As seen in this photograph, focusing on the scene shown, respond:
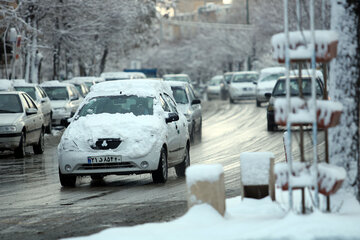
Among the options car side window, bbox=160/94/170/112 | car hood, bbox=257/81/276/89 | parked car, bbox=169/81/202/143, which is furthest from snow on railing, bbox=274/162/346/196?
car hood, bbox=257/81/276/89

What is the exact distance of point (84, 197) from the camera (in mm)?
12539

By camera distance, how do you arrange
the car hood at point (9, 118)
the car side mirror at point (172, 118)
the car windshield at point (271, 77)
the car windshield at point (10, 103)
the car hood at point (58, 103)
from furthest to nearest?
the car windshield at point (271, 77) < the car hood at point (58, 103) < the car windshield at point (10, 103) < the car hood at point (9, 118) < the car side mirror at point (172, 118)

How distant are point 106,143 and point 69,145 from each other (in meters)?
0.60

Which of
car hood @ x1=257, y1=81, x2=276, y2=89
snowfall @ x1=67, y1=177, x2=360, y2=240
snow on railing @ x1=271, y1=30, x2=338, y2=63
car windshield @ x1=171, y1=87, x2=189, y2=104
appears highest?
snow on railing @ x1=271, y1=30, x2=338, y2=63

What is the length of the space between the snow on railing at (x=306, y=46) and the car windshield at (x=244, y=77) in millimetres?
41707

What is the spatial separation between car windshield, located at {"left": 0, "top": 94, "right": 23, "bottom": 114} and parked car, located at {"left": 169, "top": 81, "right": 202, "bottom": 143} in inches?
159

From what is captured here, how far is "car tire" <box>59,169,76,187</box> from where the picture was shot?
546 inches

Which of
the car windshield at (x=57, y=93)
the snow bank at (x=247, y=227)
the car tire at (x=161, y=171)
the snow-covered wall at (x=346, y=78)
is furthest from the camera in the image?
the car windshield at (x=57, y=93)

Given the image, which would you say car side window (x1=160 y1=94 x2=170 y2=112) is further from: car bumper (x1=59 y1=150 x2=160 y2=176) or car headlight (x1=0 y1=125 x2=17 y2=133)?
car headlight (x1=0 y1=125 x2=17 y2=133)

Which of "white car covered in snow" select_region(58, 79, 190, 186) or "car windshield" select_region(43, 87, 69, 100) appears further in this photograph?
"car windshield" select_region(43, 87, 69, 100)

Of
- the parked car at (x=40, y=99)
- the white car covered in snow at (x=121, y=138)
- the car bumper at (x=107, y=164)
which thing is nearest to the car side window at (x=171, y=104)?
the white car covered in snow at (x=121, y=138)

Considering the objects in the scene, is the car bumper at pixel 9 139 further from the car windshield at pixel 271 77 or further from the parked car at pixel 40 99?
the car windshield at pixel 271 77

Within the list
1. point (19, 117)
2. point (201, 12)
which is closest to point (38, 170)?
point (19, 117)

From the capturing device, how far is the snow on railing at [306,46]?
757cm
